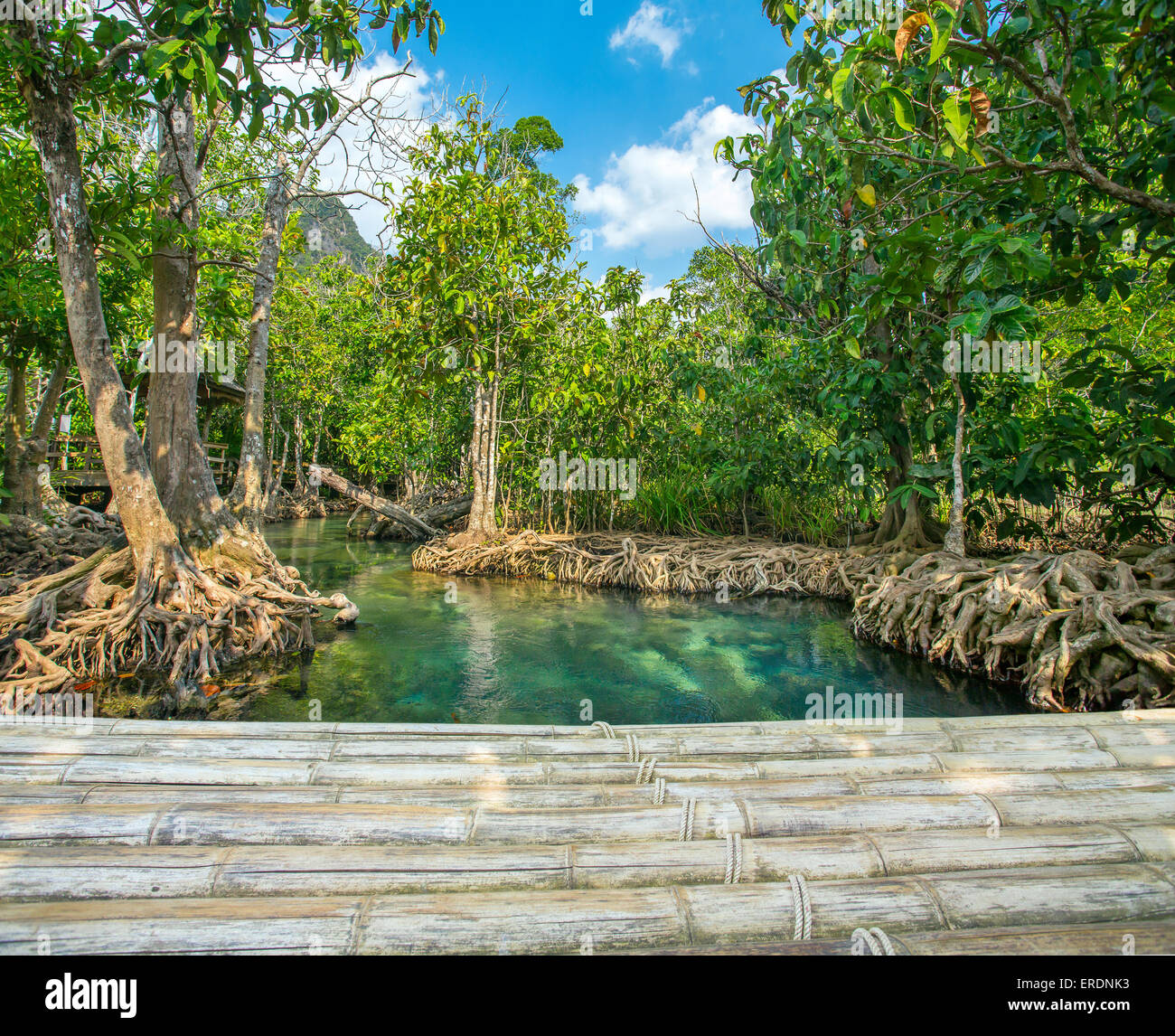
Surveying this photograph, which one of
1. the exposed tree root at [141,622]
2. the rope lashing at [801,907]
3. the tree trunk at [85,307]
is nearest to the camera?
the rope lashing at [801,907]

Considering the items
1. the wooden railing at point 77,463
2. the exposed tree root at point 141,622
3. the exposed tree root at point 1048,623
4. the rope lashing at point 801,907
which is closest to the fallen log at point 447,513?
the wooden railing at point 77,463

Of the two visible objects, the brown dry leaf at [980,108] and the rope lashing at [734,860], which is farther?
the brown dry leaf at [980,108]

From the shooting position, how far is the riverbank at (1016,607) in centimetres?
472

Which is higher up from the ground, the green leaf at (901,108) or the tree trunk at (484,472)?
the green leaf at (901,108)

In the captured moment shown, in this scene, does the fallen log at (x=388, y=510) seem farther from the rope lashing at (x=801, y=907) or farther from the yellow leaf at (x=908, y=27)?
the rope lashing at (x=801, y=907)

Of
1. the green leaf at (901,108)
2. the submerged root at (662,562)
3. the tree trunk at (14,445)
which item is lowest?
the submerged root at (662,562)

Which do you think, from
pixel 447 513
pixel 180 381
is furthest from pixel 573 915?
pixel 447 513

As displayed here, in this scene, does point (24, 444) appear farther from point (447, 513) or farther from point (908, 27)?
point (908, 27)

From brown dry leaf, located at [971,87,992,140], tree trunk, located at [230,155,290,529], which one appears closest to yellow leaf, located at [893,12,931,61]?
brown dry leaf, located at [971,87,992,140]

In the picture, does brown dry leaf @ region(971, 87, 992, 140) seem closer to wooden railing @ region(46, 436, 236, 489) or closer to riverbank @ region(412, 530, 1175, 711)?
riverbank @ region(412, 530, 1175, 711)

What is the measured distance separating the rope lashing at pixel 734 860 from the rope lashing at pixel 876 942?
1.31 ft

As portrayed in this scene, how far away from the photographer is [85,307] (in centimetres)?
538

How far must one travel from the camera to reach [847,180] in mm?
5812

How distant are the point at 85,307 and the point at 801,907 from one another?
6782 millimetres
